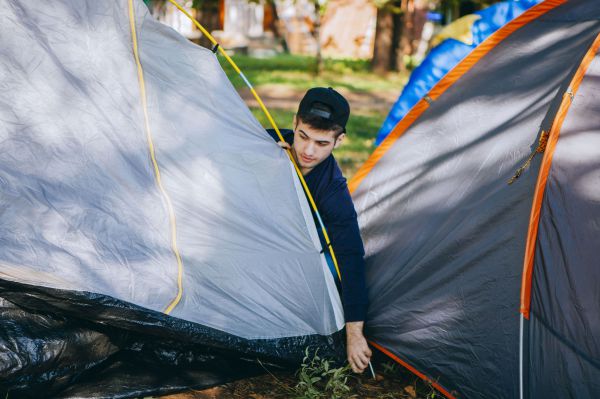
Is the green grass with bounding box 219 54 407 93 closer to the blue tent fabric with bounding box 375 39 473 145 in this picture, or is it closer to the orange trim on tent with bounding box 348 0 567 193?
the blue tent fabric with bounding box 375 39 473 145

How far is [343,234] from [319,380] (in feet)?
1.89

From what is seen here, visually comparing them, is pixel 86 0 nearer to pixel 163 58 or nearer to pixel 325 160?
pixel 163 58

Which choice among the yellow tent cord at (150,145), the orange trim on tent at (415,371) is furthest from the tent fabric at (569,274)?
the yellow tent cord at (150,145)

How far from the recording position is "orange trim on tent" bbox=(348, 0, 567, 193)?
10.3ft

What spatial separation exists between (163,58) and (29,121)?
520mm

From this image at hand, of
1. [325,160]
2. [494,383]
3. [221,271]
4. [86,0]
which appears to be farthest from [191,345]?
[86,0]

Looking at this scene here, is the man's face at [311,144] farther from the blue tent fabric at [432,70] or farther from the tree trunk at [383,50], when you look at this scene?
the tree trunk at [383,50]

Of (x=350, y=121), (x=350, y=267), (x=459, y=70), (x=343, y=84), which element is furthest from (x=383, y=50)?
(x=350, y=267)

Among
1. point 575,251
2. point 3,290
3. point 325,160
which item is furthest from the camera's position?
point 325,160

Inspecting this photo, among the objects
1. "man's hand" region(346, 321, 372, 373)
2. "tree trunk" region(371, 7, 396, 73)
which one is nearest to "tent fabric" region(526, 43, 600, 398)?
"man's hand" region(346, 321, 372, 373)

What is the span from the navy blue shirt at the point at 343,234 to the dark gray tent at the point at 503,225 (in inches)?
5.1

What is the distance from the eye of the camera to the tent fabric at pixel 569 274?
2.36 m

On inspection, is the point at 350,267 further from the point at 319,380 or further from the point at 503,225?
the point at 503,225

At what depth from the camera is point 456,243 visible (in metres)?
2.72
